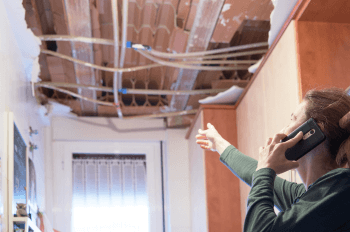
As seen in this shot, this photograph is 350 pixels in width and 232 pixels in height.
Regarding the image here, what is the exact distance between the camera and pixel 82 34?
2652 mm

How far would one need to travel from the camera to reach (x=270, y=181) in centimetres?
98

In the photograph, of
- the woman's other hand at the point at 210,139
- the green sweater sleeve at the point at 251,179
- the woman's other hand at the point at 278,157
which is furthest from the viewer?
the woman's other hand at the point at 210,139

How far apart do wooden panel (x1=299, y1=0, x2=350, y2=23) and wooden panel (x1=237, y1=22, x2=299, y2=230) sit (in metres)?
0.09

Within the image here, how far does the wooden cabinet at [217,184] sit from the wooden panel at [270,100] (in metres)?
0.08

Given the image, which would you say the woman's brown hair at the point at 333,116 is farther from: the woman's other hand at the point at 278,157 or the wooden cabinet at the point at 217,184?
the wooden cabinet at the point at 217,184

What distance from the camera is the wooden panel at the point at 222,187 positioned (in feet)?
9.68

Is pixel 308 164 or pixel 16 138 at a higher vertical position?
pixel 16 138

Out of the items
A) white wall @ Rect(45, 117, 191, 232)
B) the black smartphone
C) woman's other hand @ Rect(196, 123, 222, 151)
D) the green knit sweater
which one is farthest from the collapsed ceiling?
the green knit sweater

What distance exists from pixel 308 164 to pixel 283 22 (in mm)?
1111

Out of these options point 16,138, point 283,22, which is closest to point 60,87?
point 16,138

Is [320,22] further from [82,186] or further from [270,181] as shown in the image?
[82,186]

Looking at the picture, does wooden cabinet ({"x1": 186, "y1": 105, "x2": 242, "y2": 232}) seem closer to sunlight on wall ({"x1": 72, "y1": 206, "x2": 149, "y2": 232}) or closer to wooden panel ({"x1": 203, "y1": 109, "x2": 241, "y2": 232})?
wooden panel ({"x1": 203, "y1": 109, "x2": 241, "y2": 232})

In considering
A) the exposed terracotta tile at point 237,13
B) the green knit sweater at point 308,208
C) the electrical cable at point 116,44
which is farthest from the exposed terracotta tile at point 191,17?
the green knit sweater at point 308,208

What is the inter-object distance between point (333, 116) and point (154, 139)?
2.88 m
